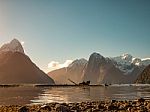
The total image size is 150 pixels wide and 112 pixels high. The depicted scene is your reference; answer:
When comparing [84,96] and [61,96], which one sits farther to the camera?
[61,96]

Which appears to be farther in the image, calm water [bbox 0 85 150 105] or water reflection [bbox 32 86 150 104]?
water reflection [bbox 32 86 150 104]

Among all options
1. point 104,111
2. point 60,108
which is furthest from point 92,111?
point 60,108

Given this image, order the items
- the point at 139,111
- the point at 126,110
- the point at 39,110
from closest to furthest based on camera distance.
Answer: the point at 139,111 < the point at 126,110 < the point at 39,110

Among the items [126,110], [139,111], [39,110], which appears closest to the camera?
[139,111]

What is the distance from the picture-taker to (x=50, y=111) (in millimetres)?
27875

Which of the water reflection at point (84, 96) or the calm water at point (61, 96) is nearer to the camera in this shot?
the calm water at point (61, 96)

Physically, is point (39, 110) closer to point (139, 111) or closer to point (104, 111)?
point (104, 111)

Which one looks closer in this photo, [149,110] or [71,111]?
[149,110]

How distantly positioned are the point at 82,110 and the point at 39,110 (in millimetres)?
4112

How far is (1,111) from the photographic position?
100 ft

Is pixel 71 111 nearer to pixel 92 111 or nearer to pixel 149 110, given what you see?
pixel 92 111

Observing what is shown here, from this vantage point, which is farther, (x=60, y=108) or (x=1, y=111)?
(x=1, y=111)

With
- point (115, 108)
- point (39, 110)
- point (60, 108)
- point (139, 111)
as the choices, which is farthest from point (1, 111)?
point (139, 111)

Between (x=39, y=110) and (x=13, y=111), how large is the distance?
8.01 feet
